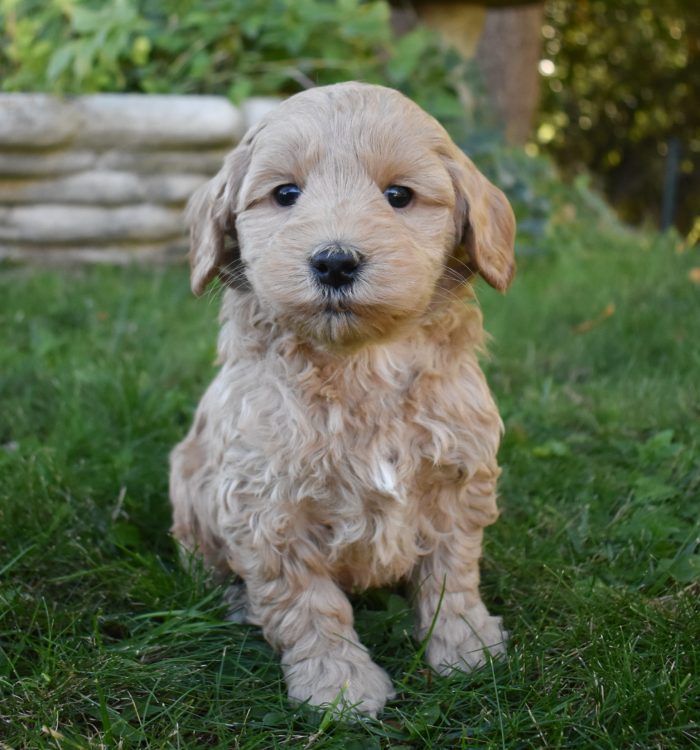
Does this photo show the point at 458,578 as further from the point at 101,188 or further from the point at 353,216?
the point at 101,188

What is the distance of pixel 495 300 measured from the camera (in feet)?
17.7

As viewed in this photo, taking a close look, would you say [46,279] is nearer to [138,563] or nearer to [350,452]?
[138,563]

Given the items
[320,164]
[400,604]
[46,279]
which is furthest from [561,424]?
[46,279]

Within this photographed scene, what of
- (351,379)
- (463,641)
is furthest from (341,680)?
(351,379)

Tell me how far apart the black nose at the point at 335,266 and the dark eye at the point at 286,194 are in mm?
285

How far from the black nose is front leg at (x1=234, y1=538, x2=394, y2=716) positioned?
2.38 ft

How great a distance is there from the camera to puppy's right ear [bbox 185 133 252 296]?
8.24 ft

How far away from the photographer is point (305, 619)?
2.48 metres

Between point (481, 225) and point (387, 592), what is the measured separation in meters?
1.13

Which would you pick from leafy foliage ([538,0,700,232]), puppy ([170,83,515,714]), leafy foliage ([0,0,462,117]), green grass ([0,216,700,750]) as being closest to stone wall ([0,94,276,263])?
leafy foliage ([0,0,462,117])

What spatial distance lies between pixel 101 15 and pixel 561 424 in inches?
154

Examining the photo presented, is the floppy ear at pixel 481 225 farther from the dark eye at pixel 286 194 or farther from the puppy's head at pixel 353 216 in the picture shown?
the dark eye at pixel 286 194

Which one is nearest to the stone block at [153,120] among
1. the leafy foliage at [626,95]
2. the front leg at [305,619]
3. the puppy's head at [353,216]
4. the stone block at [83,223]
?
Answer: the stone block at [83,223]

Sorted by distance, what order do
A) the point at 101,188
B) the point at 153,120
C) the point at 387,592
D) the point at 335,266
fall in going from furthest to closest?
the point at 101,188 < the point at 153,120 < the point at 387,592 < the point at 335,266
